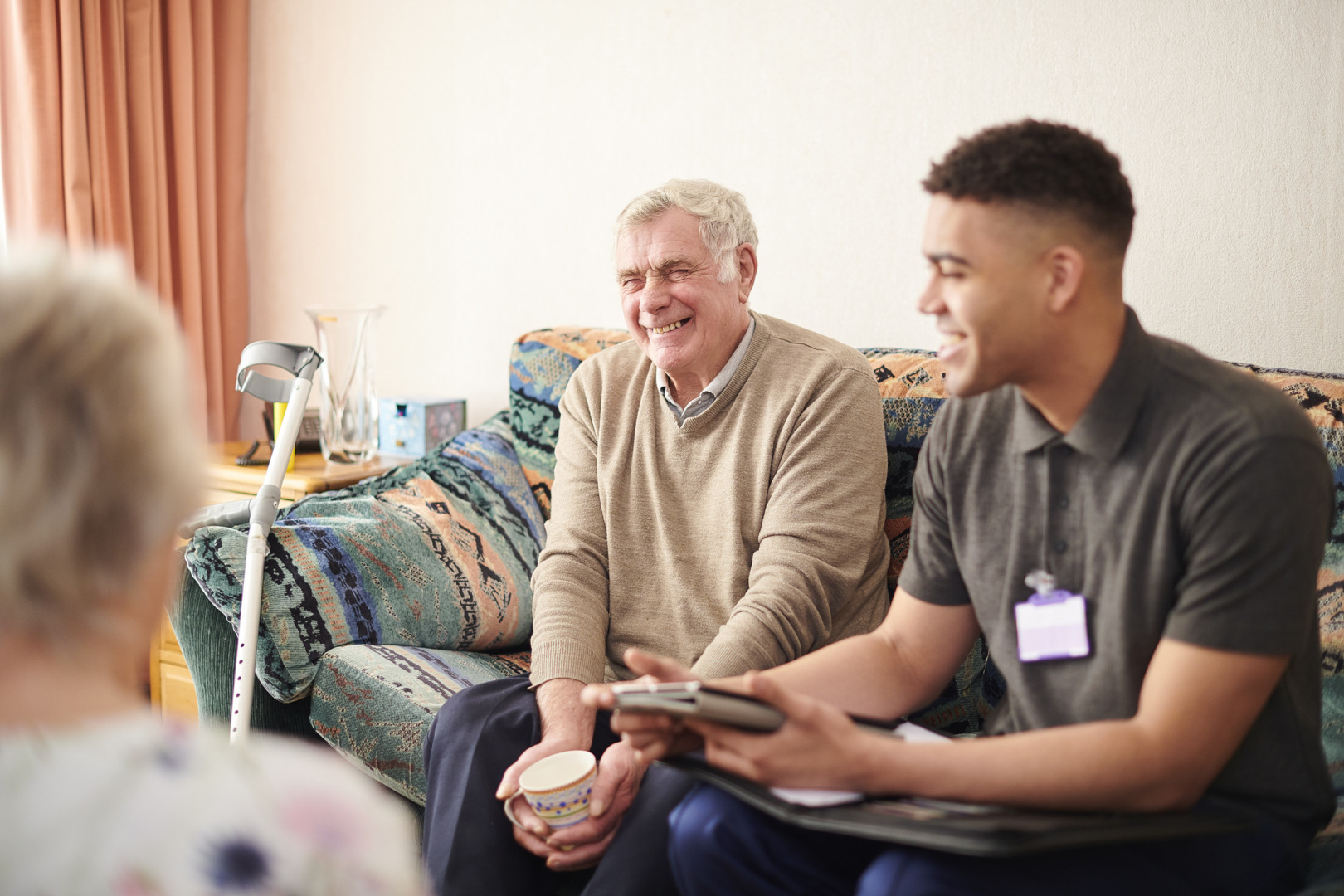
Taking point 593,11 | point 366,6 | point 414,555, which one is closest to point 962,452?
point 414,555

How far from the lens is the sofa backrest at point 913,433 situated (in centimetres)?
145

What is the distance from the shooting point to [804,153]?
2295mm

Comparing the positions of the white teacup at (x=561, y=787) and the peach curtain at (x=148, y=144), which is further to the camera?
the peach curtain at (x=148, y=144)

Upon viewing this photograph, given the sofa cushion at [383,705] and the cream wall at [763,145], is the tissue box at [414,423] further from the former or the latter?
the sofa cushion at [383,705]

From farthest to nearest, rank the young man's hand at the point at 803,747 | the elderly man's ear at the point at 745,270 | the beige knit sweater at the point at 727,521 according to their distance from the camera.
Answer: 1. the elderly man's ear at the point at 745,270
2. the beige knit sweater at the point at 727,521
3. the young man's hand at the point at 803,747

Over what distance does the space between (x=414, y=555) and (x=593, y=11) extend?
144cm

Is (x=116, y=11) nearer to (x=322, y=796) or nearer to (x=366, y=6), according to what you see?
(x=366, y=6)

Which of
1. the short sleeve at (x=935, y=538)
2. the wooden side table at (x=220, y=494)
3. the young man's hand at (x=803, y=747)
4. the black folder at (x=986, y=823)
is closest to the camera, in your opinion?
the black folder at (x=986, y=823)

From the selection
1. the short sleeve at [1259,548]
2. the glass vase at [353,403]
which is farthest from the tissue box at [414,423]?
the short sleeve at [1259,548]

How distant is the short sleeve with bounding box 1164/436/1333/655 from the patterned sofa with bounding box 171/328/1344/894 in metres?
0.60

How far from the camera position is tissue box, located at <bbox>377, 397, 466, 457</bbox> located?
2.67 metres

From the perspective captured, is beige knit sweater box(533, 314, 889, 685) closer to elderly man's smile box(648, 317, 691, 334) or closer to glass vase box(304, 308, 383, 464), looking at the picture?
elderly man's smile box(648, 317, 691, 334)

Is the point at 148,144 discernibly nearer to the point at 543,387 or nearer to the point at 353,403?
the point at 353,403

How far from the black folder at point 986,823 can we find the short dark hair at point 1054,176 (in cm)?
56
